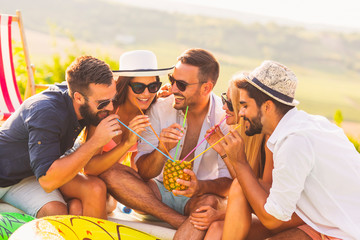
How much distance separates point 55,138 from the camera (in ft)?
11.0

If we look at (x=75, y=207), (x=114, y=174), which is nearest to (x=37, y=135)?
(x=75, y=207)

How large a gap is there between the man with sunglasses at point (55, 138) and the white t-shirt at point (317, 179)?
132 cm

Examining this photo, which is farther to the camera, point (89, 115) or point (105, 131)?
point (89, 115)

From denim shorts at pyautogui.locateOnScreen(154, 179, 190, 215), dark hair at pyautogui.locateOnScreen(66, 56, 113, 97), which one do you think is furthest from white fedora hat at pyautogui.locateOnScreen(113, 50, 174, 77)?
denim shorts at pyautogui.locateOnScreen(154, 179, 190, 215)

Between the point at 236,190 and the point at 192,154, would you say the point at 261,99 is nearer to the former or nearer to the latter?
the point at 236,190

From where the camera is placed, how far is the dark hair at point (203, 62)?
428 cm

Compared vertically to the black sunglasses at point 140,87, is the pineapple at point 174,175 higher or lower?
lower

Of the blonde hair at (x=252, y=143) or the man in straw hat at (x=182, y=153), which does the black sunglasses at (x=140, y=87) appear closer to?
the man in straw hat at (x=182, y=153)

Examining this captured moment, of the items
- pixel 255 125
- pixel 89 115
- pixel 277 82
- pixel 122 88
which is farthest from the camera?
pixel 122 88

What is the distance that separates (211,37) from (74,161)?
57668 millimetres

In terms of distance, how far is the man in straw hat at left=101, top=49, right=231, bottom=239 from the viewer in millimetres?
3855

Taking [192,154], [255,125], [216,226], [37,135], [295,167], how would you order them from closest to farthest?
[295,167], [255,125], [37,135], [216,226], [192,154]

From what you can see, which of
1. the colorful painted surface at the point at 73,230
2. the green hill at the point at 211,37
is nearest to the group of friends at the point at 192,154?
the colorful painted surface at the point at 73,230

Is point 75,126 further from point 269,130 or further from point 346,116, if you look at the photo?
point 346,116
